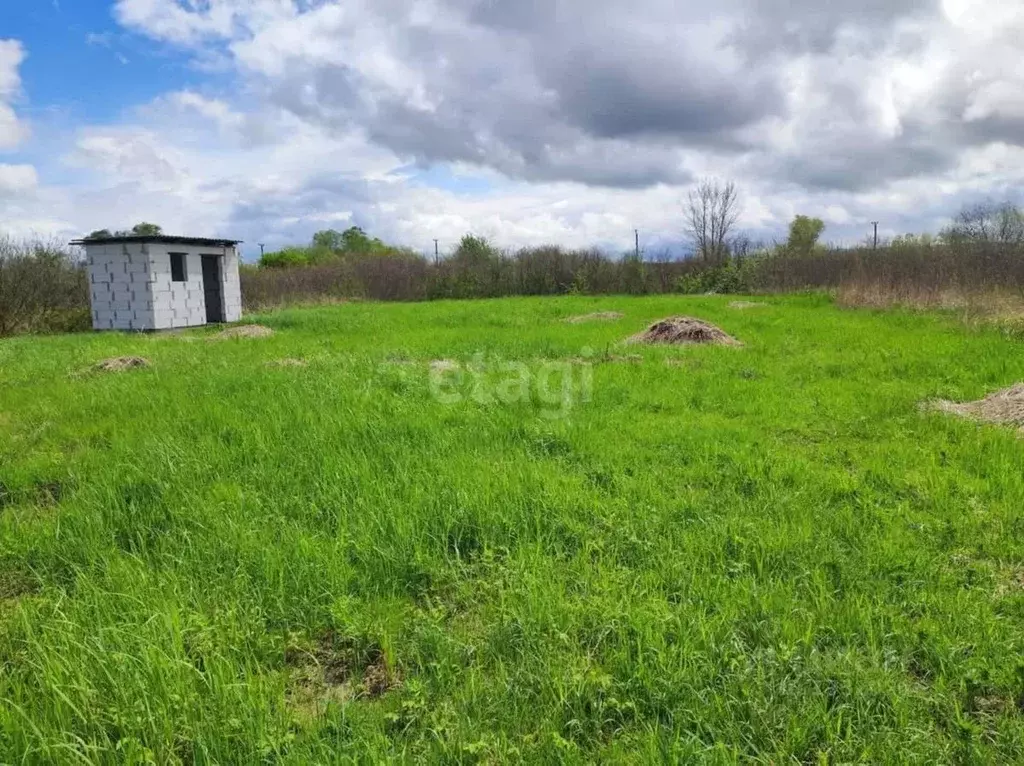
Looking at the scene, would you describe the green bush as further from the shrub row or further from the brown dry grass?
the brown dry grass

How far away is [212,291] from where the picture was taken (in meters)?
19.6

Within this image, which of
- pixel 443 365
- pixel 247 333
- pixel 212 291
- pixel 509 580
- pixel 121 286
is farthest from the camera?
pixel 212 291

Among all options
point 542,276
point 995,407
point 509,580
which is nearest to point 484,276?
point 542,276

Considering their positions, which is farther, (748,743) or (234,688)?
(234,688)

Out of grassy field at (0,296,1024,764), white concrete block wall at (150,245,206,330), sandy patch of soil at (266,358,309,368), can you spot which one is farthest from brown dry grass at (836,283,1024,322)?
white concrete block wall at (150,245,206,330)

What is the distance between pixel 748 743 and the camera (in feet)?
6.74

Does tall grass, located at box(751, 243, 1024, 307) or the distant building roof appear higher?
the distant building roof

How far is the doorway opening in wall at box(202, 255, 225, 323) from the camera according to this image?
19.4 m

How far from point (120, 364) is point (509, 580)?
8.90m

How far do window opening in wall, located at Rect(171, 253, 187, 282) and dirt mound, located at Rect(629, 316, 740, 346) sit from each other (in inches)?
517

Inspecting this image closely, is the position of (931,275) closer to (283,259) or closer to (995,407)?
(995,407)

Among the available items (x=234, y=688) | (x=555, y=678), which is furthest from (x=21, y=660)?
(x=555, y=678)

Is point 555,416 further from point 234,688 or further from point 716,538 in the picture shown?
point 234,688

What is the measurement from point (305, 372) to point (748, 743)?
23.6 feet
